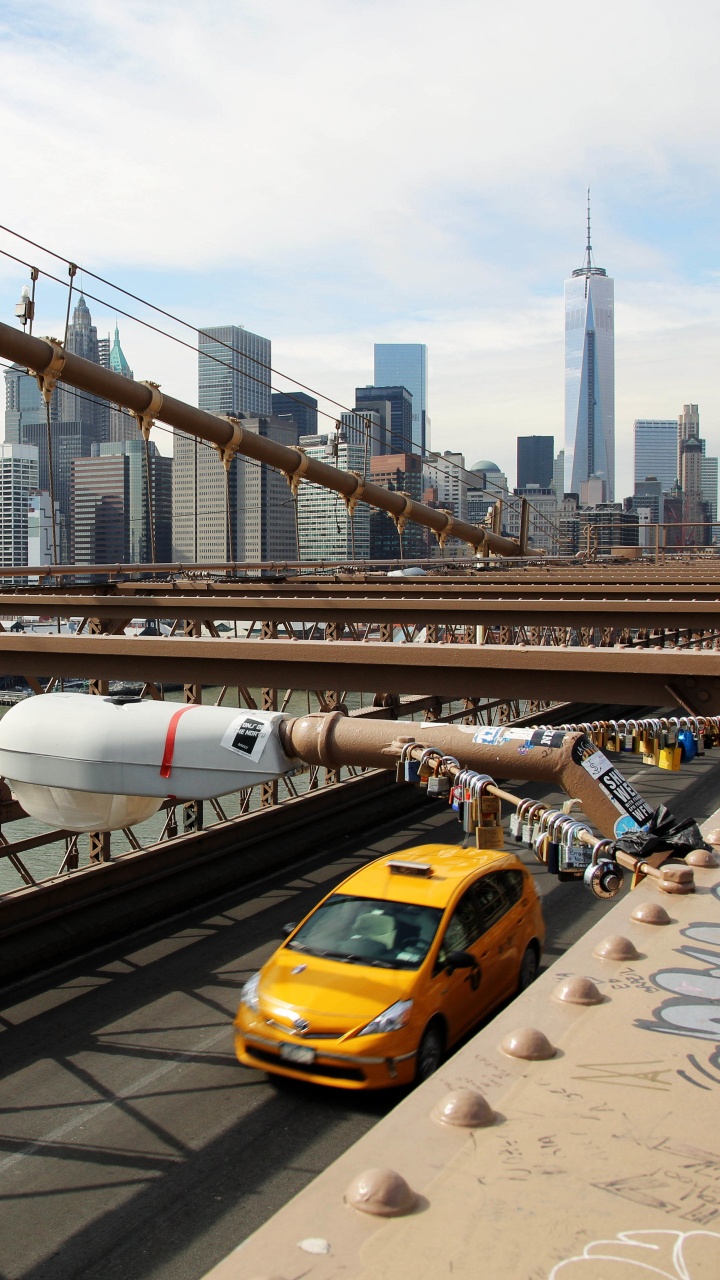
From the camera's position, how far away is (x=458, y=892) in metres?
9.59

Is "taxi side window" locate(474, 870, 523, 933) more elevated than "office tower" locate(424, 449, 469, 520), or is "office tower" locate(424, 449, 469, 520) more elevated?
"office tower" locate(424, 449, 469, 520)

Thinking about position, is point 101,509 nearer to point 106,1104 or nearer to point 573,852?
point 106,1104

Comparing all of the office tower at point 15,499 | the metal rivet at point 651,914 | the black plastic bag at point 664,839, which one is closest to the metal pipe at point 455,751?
the black plastic bag at point 664,839

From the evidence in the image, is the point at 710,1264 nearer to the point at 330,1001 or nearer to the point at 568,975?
the point at 568,975

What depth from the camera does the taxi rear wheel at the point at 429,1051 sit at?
27.4 ft

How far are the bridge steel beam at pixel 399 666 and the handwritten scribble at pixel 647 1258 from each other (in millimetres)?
5366

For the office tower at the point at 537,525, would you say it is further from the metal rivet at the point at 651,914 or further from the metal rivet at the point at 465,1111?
the metal rivet at the point at 465,1111

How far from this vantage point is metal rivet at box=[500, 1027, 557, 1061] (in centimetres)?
248

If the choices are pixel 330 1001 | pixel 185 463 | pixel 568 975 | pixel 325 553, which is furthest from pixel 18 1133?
pixel 325 553

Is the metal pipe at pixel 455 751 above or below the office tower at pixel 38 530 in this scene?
below

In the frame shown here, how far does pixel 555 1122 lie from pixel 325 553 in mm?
57848

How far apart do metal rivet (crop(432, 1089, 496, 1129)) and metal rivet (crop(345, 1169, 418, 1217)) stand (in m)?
0.27

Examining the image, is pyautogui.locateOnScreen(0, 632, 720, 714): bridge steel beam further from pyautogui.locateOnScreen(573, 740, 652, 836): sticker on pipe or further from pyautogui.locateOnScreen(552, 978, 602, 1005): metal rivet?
pyautogui.locateOnScreen(552, 978, 602, 1005): metal rivet

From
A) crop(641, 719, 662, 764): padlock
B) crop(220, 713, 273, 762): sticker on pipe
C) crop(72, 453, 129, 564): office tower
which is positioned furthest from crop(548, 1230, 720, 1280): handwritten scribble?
crop(72, 453, 129, 564): office tower
